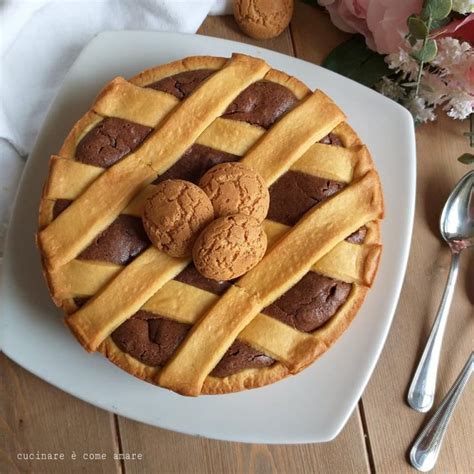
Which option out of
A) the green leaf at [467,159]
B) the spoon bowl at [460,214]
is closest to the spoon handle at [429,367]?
the spoon bowl at [460,214]

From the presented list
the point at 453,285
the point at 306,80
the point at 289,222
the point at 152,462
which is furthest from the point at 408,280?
the point at 152,462

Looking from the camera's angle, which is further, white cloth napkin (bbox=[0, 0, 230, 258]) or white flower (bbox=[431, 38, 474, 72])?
white cloth napkin (bbox=[0, 0, 230, 258])

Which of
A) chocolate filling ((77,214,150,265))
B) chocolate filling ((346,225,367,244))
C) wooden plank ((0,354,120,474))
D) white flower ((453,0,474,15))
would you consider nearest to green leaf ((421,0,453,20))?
white flower ((453,0,474,15))

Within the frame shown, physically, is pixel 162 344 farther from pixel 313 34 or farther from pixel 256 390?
pixel 313 34

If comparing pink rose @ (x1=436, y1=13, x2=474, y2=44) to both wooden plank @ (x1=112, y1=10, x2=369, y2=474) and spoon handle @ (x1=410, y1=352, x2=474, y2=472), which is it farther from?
wooden plank @ (x1=112, y1=10, x2=369, y2=474)

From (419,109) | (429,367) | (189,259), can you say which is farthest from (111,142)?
(429,367)

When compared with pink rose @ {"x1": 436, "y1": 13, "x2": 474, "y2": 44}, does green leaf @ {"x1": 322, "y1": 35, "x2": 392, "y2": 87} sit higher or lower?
lower

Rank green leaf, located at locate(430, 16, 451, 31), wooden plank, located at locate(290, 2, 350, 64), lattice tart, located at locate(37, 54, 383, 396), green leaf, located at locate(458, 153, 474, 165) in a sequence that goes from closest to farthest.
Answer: lattice tart, located at locate(37, 54, 383, 396)
green leaf, located at locate(430, 16, 451, 31)
green leaf, located at locate(458, 153, 474, 165)
wooden plank, located at locate(290, 2, 350, 64)

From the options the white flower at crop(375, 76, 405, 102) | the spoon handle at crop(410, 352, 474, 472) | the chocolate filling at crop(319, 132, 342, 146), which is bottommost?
the spoon handle at crop(410, 352, 474, 472)
